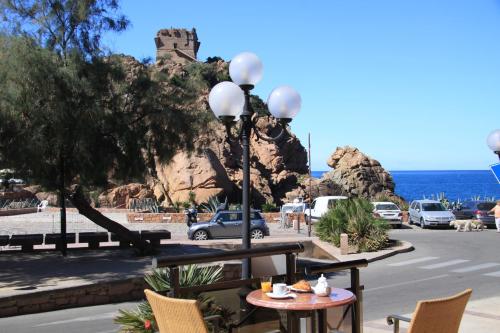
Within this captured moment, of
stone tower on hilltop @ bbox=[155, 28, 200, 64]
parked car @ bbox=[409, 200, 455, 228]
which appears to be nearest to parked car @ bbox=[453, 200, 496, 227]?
parked car @ bbox=[409, 200, 455, 228]

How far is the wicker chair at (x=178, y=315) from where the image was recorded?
14.2 feet

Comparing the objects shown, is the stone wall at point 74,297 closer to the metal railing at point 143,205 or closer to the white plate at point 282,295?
the white plate at point 282,295

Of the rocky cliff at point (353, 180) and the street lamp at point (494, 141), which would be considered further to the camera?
the rocky cliff at point (353, 180)

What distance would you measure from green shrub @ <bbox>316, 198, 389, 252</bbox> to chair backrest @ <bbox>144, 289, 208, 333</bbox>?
16298 millimetres

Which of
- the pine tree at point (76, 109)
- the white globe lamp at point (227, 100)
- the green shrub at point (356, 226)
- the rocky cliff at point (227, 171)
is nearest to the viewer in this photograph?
the white globe lamp at point (227, 100)

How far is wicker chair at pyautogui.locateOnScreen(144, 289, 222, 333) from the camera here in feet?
14.2

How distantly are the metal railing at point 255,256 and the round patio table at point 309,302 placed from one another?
19cm

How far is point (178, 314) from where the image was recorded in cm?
443

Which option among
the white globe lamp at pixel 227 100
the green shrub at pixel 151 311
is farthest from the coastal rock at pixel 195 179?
the green shrub at pixel 151 311

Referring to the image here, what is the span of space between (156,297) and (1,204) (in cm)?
4466

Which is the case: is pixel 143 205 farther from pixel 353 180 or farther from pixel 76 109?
pixel 76 109

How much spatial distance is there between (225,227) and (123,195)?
67.9 feet

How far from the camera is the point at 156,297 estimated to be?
4.60 m

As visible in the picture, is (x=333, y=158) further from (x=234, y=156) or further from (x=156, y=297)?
(x=156, y=297)
